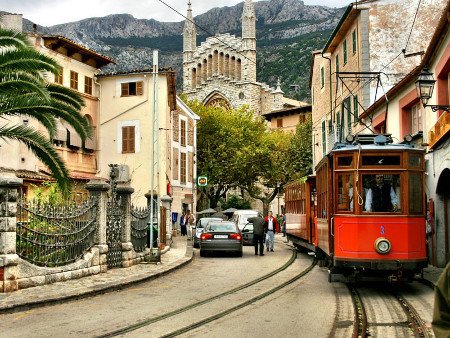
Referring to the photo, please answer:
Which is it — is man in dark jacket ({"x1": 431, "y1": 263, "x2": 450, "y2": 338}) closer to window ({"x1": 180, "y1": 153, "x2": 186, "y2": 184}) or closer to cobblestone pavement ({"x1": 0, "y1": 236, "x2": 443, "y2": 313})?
cobblestone pavement ({"x1": 0, "y1": 236, "x2": 443, "y2": 313})

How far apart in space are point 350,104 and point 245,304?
21.5 meters

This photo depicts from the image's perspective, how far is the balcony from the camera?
48.9ft

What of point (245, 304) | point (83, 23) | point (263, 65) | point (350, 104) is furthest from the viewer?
point (83, 23)

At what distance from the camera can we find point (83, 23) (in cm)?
19788

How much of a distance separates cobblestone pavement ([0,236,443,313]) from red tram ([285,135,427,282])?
2.10 metres

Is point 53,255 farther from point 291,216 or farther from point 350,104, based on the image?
point 350,104

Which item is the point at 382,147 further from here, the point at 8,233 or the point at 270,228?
the point at 270,228

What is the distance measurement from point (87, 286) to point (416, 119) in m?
13.0

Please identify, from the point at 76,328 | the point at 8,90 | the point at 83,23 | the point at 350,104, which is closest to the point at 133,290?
the point at 76,328

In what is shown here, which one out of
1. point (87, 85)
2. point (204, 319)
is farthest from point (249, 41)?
point (204, 319)

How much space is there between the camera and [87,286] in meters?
12.9

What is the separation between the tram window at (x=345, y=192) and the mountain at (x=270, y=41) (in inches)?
4219

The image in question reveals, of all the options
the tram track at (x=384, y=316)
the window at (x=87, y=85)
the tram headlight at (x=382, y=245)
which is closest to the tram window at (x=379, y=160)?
the tram headlight at (x=382, y=245)

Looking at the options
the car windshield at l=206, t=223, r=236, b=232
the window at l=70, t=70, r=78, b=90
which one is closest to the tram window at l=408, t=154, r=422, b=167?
the car windshield at l=206, t=223, r=236, b=232
